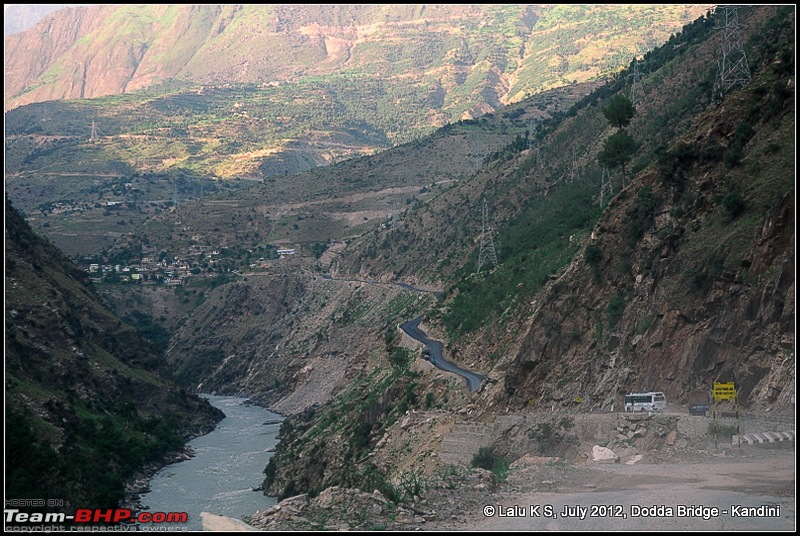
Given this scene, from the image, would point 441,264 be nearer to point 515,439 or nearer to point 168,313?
point 168,313

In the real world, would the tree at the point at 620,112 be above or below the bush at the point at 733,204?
above

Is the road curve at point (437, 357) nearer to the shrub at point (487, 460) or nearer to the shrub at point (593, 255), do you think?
the shrub at point (593, 255)

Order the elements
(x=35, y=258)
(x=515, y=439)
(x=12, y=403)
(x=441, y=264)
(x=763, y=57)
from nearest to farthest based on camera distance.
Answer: (x=515, y=439), (x=763, y=57), (x=12, y=403), (x=35, y=258), (x=441, y=264)

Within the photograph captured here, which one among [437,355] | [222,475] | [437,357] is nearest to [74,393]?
[222,475]

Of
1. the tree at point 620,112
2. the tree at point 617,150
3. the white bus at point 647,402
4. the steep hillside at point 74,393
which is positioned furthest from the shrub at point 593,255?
the steep hillside at point 74,393

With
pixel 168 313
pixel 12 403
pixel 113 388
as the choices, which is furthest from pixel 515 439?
pixel 168 313

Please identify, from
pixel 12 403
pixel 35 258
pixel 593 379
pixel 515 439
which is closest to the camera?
pixel 515 439

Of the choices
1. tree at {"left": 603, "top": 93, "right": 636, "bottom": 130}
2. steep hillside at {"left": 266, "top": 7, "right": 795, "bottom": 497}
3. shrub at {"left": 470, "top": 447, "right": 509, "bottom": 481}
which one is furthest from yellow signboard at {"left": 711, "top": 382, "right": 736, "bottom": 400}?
tree at {"left": 603, "top": 93, "right": 636, "bottom": 130}
